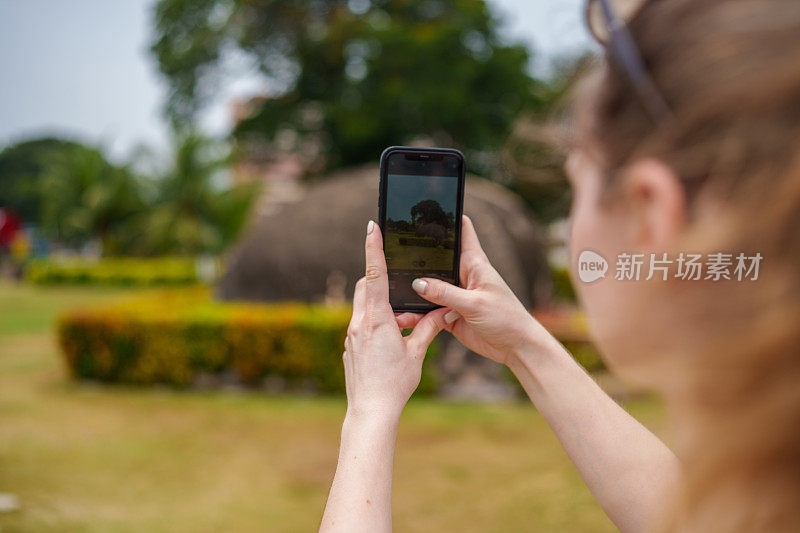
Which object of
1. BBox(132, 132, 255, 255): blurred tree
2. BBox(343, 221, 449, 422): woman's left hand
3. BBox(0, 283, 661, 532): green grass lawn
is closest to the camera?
BBox(343, 221, 449, 422): woman's left hand

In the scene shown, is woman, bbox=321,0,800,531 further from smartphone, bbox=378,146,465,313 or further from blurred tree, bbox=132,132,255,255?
blurred tree, bbox=132,132,255,255

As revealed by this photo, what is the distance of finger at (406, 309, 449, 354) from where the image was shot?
1447 millimetres

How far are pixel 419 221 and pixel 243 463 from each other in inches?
192

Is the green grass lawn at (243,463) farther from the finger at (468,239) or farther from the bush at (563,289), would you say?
the bush at (563,289)

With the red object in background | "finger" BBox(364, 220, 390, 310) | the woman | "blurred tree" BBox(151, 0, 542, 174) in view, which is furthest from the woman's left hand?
the red object in background

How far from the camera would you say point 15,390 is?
8.40 meters

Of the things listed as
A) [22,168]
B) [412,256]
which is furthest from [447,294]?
[22,168]

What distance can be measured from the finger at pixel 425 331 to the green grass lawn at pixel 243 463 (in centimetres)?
344

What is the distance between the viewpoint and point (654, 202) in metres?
0.87

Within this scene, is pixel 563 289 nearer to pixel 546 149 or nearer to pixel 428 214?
pixel 546 149

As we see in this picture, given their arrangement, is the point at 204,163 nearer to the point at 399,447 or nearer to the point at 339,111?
the point at 339,111

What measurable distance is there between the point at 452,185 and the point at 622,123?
0.80m

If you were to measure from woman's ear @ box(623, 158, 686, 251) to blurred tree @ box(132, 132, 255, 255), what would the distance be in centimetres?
2904

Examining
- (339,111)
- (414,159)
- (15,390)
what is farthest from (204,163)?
(414,159)
